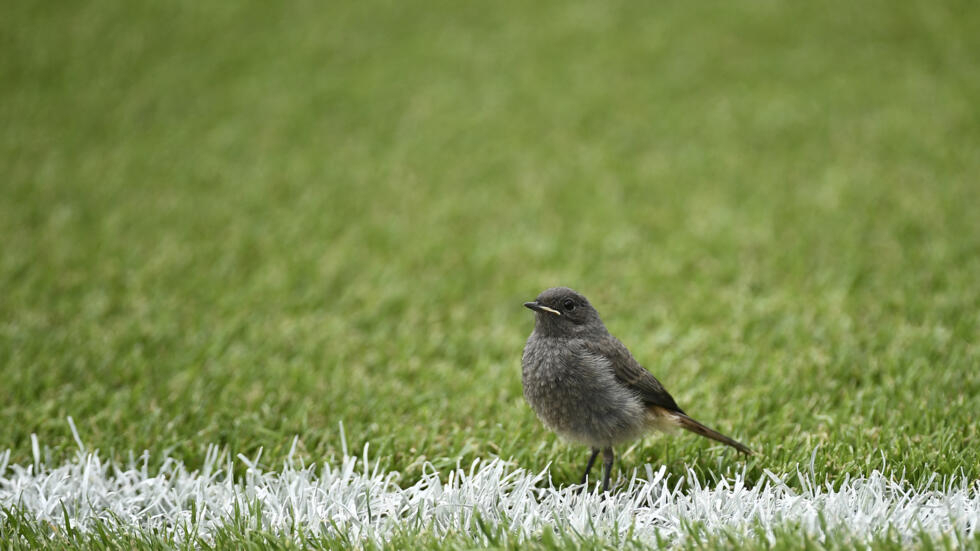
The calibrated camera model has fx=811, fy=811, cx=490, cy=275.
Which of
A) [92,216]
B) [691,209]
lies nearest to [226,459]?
[92,216]

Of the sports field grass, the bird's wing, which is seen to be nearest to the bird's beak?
the bird's wing

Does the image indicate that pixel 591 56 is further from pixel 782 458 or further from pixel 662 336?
pixel 782 458

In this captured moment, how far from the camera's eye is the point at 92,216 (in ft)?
24.1

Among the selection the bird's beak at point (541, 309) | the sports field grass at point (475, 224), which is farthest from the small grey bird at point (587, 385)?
the sports field grass at point (475, 224)

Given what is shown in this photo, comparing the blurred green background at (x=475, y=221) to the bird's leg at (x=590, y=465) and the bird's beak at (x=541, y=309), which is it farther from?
the bird's beak at (x=541, y=309)

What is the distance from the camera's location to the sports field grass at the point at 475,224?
427cm

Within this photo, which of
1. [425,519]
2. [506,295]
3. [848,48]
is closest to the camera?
[425,519]

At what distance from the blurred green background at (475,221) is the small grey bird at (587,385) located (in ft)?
1.24

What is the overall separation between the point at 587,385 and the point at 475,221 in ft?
14.8

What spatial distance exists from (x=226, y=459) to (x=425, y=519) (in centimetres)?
126

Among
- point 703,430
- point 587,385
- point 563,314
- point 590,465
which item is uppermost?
point 563,314

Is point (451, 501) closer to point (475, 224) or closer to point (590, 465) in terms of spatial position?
point (590, 465)

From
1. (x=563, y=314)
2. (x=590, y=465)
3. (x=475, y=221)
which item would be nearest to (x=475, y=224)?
(x=475, y=221)

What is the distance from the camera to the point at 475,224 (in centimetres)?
761
